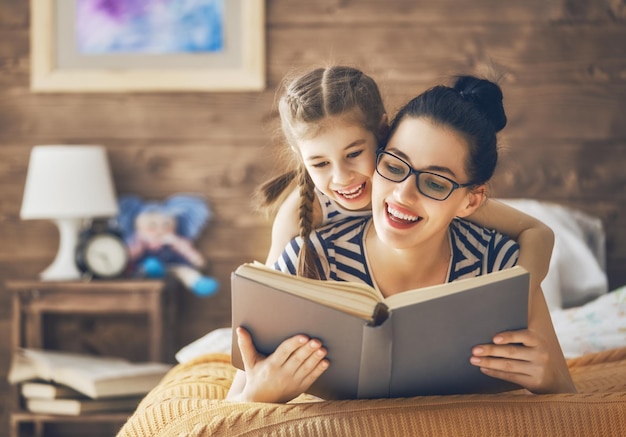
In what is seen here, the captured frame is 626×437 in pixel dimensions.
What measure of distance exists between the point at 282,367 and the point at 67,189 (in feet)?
5.88

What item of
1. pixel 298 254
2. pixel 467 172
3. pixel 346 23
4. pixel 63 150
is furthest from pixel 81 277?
pixel 467 172

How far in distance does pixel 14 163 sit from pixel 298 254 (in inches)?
80.6

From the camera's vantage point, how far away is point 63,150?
2773 millimetres

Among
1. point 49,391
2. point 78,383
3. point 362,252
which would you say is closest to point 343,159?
point 362,252

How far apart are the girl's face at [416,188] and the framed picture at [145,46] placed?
1.81m

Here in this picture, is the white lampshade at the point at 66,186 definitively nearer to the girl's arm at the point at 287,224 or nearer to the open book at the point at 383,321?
the girl's arm at the point at 287,224

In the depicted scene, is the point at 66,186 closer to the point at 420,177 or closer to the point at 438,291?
the point at 420,177

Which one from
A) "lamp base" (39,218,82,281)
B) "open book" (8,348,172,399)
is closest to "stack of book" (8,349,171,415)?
"open book" (8,348,172,399)

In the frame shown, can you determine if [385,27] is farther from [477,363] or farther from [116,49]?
[477,363]

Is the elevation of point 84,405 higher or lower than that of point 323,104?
lower

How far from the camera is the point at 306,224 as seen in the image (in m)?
1.38

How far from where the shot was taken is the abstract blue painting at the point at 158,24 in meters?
2.98

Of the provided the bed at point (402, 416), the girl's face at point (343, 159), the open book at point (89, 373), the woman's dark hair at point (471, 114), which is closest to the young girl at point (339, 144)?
the girl's face at point (343, 159)

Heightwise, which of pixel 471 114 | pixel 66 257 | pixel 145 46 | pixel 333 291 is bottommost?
pixel 66 257
